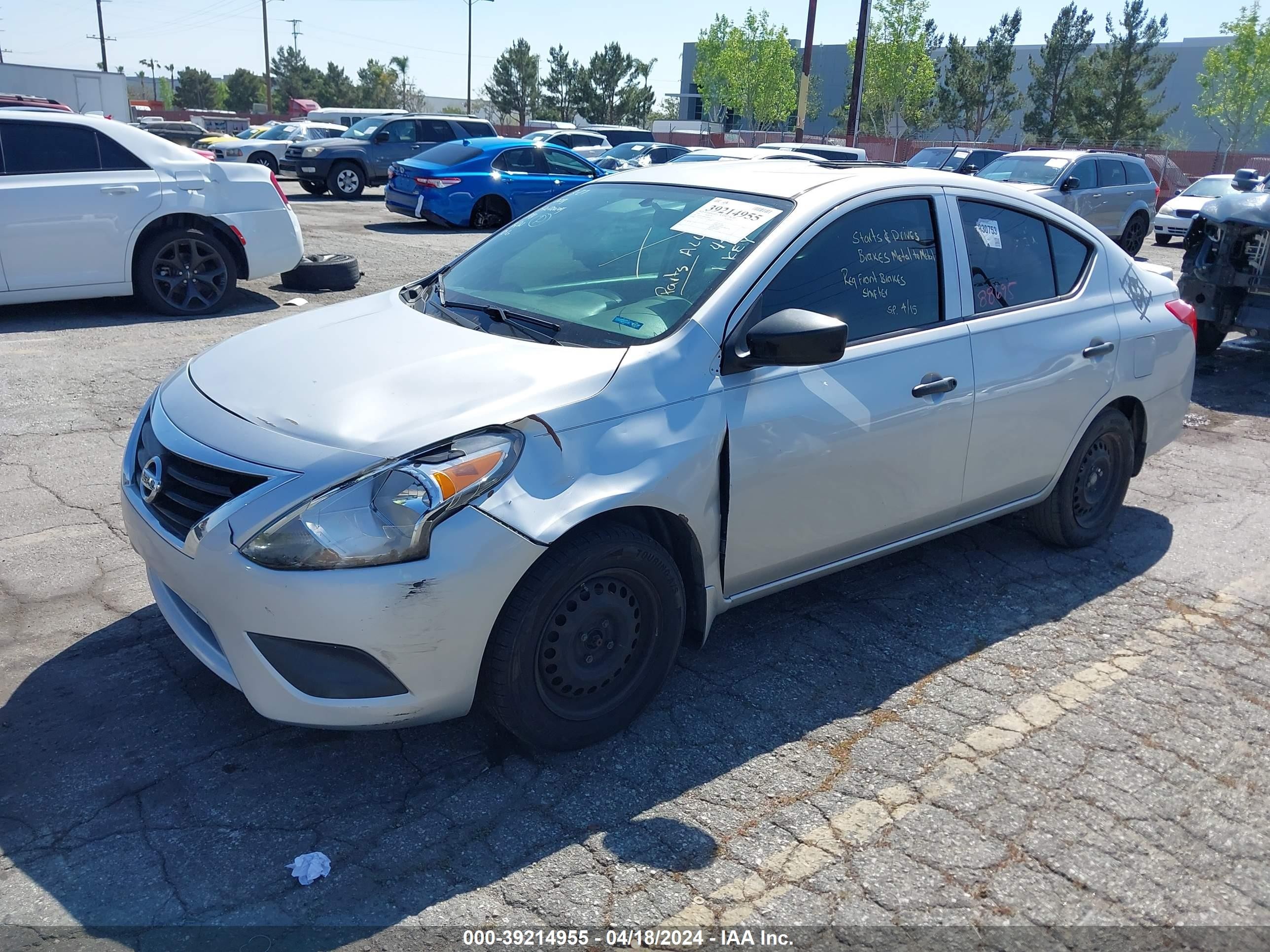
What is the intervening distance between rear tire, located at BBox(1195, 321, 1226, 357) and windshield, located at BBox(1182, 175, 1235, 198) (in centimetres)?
1218

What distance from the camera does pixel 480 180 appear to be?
15.8 m

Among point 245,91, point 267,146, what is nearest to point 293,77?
point 245,91

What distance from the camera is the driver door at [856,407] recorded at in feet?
11.2

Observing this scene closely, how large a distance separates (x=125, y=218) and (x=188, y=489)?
Result: 6.42m

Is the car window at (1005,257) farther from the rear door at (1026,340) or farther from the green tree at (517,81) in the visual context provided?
the green tree at (517,81)

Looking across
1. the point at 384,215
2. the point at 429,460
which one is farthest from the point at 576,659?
the point at 384,215

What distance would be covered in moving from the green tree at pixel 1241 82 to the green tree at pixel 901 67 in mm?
12871

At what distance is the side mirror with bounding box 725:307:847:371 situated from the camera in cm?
324

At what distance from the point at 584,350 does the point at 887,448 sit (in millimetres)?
1208

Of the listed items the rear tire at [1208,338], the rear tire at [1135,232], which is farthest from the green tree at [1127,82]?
the rear tire at [1208,338]

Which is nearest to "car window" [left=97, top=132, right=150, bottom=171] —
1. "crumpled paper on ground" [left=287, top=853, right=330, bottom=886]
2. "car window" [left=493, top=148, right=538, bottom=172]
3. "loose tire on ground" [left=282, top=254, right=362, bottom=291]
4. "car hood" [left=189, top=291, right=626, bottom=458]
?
"loose tire on ground" [left=282, top=254, right=362, bottom=291]

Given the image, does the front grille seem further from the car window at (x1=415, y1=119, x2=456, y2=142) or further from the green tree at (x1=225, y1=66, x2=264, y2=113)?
the green tree at (x1=225, y1=66, x2=264, y2=113)

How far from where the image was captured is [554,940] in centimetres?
252

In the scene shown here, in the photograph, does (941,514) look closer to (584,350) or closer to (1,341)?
(584,350)
